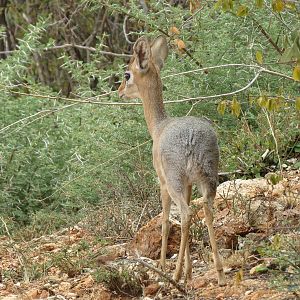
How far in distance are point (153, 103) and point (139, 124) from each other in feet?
7.82

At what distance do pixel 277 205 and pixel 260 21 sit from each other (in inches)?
94.5

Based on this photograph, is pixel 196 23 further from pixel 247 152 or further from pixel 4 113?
pixel 4 113

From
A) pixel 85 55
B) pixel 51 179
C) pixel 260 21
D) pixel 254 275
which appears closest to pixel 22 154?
pixel 51 179

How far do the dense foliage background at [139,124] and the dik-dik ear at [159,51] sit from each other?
369 mm

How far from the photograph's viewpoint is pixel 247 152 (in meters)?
7.57

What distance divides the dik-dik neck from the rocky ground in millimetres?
720

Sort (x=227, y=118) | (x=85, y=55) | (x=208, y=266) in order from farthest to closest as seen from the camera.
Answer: (x=85, y=55), (x=227, y=118), (x=208, y=266)

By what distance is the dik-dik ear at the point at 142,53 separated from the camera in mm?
6129

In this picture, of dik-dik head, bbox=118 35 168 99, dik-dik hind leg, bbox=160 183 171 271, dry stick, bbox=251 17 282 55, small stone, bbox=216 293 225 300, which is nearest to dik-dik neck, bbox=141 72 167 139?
dik-dik head, bbox=118 35 168 99

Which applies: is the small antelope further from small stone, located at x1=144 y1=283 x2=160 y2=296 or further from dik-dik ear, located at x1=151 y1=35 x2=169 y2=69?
dik-dik ear, located at x1=151 y1=35 x2=169 y2=69

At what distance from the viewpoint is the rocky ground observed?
17.0ft

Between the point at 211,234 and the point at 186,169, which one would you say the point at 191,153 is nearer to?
the point at 186,169

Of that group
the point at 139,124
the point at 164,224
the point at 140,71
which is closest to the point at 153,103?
the point at 140,71

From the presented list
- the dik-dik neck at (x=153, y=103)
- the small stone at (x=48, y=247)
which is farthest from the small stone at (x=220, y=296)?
the small stone at (x=48, y=247)
